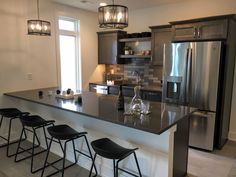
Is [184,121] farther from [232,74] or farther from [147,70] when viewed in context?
[147,70]

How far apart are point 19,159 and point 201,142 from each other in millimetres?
2958

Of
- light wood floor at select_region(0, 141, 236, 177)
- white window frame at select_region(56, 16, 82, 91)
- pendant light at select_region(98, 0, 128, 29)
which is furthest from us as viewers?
white window frame at select_region(56, 16, 82, 91)

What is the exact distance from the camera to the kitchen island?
2027 millimetres

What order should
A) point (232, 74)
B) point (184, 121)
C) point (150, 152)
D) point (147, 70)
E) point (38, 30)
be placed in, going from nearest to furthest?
point (150, 152) → point (184, 121) → point (38, 30) → point (232, 74) → point (147, 70)

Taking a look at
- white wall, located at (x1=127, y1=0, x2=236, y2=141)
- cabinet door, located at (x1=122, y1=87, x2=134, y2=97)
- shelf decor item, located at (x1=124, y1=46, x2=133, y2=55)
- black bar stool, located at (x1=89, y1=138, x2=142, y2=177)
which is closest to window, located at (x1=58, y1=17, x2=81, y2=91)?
shelf decor item, located at (x1=124, y1=46, x2=133, y2=55)

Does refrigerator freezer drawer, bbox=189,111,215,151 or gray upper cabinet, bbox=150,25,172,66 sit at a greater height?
gray upper cabinet, bbox=150,25,172,66

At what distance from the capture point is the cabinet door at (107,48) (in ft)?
16.5

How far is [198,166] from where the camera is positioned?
297 centimetres

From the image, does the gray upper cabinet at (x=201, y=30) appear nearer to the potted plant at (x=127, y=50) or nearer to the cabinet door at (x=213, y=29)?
the cabinet door at (x=213, y=29)

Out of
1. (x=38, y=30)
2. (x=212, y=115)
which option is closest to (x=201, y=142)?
(x=212, y=115)

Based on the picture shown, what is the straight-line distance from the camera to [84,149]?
288 centimetres

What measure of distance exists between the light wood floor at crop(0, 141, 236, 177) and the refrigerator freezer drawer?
135 mm

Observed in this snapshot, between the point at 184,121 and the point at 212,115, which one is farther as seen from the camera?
the point at 212,115

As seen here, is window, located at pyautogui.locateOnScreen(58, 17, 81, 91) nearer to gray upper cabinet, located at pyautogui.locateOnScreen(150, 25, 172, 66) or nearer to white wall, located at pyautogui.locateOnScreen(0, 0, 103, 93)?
white wall, located at pyautogui.locateOnScreen(0, 0, 103, 93)
